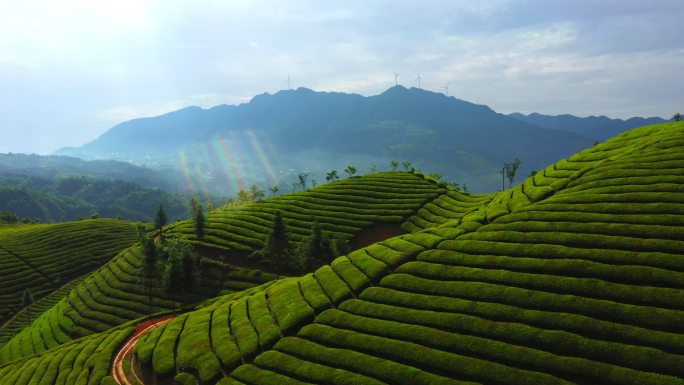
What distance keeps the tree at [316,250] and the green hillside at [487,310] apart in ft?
56.6

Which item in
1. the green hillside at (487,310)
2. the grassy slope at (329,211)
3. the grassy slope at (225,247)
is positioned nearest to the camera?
the green hillside at (487,310)

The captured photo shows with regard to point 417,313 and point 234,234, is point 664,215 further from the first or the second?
point 234,234

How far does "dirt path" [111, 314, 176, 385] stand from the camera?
164ft

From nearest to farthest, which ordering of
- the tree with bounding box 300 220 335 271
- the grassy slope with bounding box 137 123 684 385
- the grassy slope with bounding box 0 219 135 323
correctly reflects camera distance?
the grassy slope with bounding box 137 123 684 385 < the tree with bounding box 300 220 335 271 < the grassy slope with bounding box 0 219 135 323

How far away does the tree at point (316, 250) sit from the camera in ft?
278

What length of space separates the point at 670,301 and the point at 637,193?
78.6 ft

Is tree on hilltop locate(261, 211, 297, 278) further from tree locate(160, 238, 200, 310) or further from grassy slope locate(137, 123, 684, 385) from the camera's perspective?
grassy slope locate(137, 123, 684, 385)

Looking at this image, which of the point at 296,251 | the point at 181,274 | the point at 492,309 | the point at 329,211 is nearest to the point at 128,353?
the point at 181,274

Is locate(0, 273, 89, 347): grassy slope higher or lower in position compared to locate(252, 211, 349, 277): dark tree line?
lower

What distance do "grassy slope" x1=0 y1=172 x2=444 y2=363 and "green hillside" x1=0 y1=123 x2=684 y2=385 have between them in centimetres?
1368

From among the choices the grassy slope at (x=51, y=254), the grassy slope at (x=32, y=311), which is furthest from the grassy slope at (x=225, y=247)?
the grassy slope at (x=51, y=254)

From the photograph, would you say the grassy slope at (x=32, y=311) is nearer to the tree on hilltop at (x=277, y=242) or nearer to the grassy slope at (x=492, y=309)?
the tree on hilltop at (x=277, y=242)

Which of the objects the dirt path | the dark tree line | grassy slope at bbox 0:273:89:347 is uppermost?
the dark tree line

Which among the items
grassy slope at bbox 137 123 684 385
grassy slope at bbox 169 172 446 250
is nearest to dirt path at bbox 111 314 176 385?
grassy slope at bbox 137 123 684 385
